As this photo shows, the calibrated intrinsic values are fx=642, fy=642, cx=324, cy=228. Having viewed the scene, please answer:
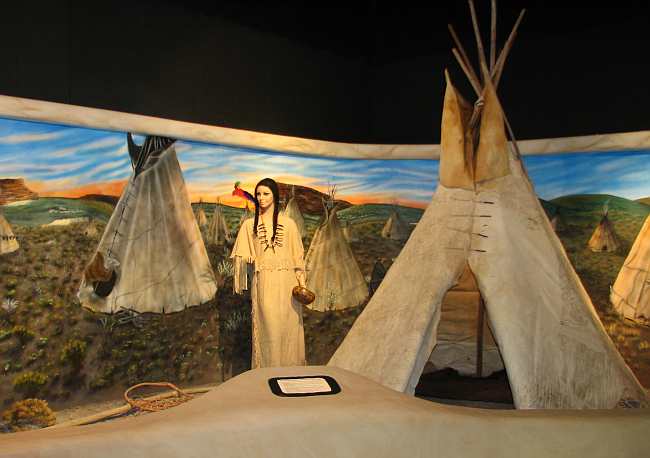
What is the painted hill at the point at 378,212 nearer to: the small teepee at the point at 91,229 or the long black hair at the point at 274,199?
the long black hair at the point at 274,199

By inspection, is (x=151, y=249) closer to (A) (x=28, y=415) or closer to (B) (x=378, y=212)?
(A) (x=28, y=415)

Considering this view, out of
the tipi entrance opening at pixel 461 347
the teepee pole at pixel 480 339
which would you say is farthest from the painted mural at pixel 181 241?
the teepee pole at pixel 480 339

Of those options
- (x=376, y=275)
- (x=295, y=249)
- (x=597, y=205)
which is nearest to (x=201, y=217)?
(x=295, y=249)

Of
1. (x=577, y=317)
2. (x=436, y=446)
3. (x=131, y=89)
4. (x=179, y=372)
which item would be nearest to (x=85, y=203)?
(x=131, y=89)

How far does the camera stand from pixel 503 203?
3693mm

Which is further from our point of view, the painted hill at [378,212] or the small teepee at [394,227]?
the small teepee at [394,227]

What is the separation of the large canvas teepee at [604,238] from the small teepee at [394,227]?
1.66m

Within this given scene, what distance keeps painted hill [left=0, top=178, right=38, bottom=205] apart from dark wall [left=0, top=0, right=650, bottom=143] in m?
0.59

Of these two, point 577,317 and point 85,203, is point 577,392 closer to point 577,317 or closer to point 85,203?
point 577,317

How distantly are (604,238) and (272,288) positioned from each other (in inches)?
112

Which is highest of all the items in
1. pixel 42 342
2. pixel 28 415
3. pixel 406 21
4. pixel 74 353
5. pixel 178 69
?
pixel 406 21

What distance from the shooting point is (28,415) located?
4133 mm

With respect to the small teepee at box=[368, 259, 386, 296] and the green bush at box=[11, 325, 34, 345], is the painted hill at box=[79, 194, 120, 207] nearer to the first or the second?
the green bush at box=[11, 325, 34, 345]

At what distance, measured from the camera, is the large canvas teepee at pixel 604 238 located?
539 centimetres
